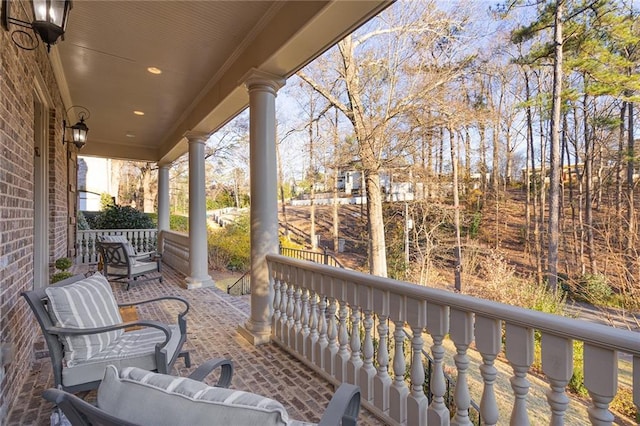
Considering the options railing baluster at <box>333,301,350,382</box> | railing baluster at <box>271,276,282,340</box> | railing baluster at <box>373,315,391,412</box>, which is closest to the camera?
railing baluster at <box>373,315,391,412</box>

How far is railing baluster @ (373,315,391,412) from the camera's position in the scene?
6.59 feet

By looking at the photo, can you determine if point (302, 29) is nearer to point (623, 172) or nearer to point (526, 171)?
point (623, 172)

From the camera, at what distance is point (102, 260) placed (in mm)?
6000

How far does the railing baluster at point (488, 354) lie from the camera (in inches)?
55.1

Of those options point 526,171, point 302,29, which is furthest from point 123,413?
point 526,171

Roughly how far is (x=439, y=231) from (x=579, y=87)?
469cm

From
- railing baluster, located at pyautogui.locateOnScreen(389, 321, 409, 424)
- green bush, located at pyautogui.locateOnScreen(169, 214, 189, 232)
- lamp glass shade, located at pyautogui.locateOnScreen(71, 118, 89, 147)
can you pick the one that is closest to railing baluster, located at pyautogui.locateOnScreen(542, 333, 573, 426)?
railing baluster, located at pyautogui.locateOnScreen(389, 321, 409, 424)

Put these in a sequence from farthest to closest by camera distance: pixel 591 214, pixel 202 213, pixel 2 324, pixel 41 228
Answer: pixel 591 214 < pixel 202 213 < pixel 41 228 < pixel 2 324

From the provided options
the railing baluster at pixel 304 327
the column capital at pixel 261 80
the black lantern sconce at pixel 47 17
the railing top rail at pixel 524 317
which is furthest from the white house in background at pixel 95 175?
the railing top rail at pixel 524 317

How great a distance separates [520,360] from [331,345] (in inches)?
57.3

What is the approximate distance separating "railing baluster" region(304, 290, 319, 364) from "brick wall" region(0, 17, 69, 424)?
1883mm

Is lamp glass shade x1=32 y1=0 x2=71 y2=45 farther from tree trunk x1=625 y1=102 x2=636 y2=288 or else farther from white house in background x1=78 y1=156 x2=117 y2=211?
white house in background x1=78 y1=156 x2=117 y2=211

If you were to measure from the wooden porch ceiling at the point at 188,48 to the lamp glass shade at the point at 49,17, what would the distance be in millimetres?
974

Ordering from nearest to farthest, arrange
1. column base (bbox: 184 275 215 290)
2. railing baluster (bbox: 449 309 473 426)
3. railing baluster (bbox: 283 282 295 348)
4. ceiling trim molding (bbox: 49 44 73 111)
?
railing baluster (bbox: 449 309 473 426) < railing baluster (bbox: 283 282 295 348) < ceiling trim molding (bbox: 49 44 73 111) < column base (bbox: 184 275 215 290)
